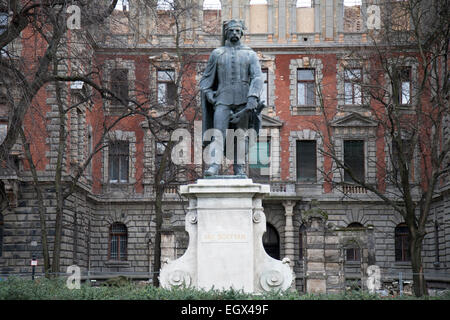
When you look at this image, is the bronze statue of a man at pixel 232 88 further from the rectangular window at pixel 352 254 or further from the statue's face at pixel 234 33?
the rectangular window at pixel 352 254

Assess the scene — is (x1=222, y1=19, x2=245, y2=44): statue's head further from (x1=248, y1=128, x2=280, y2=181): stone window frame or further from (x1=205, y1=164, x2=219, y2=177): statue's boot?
(x1=248, y1=128, x2=280, y2=181): stone window frame

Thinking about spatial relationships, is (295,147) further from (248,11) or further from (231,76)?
(231,76)

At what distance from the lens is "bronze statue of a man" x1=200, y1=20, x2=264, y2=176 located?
1080 centimetres

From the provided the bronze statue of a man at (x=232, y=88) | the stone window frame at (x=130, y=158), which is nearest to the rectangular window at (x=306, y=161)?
the stone window frame at (x=130, y=158)

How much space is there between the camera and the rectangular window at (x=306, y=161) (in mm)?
37188

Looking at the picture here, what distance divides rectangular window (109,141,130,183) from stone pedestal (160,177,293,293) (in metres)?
27.2

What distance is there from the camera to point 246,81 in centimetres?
1096

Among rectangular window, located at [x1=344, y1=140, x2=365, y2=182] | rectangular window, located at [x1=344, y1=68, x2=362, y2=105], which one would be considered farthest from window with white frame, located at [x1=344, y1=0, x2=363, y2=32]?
rectangular window, located at [x1=344, y1=140, x2=365, y2=182]

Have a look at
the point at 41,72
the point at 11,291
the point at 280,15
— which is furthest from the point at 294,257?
the point at 11,291

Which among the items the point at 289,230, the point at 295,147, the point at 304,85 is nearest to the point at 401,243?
the point at 289,230

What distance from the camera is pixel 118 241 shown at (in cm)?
3722

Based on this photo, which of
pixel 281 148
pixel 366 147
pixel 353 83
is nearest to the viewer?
pixel 353 83

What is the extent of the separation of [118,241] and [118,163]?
4259 millimetres

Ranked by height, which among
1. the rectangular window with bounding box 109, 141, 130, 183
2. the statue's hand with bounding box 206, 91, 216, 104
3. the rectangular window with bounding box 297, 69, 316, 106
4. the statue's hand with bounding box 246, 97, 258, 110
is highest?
the rectangular window with bounding box 297, 69, 316, 106
